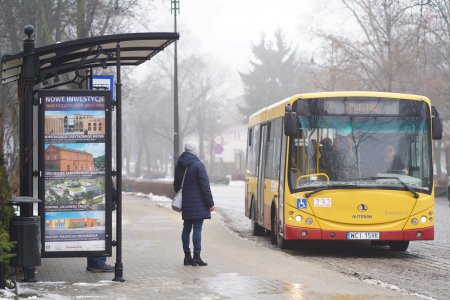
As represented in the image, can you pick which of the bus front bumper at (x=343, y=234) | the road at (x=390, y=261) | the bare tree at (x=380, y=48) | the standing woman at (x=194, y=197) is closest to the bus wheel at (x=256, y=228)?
the road at (x=390, y=261)

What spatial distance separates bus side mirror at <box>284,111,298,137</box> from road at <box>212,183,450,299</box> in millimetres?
2144

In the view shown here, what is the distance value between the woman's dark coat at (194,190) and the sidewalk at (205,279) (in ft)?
2.53

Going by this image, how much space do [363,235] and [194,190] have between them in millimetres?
3988

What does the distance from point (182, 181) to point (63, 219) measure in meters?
2.86

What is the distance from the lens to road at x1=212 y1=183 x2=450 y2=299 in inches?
517

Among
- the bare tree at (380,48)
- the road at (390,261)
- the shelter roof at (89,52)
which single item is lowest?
the road at (390,261)

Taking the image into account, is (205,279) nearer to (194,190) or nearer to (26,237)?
(194,190)

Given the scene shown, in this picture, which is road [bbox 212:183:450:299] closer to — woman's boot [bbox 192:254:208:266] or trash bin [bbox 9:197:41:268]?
woman's boot [bbox 192:254:208:266]

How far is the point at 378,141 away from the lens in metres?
17.7

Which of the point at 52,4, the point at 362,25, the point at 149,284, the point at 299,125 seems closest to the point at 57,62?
the point at 149,284

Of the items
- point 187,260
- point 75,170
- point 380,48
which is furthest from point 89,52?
point 380,48

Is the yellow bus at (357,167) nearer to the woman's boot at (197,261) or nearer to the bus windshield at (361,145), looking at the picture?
the bus windshield at (361,145)

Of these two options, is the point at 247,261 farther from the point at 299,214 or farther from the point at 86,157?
the point at 86,157

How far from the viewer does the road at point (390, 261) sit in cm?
1313
